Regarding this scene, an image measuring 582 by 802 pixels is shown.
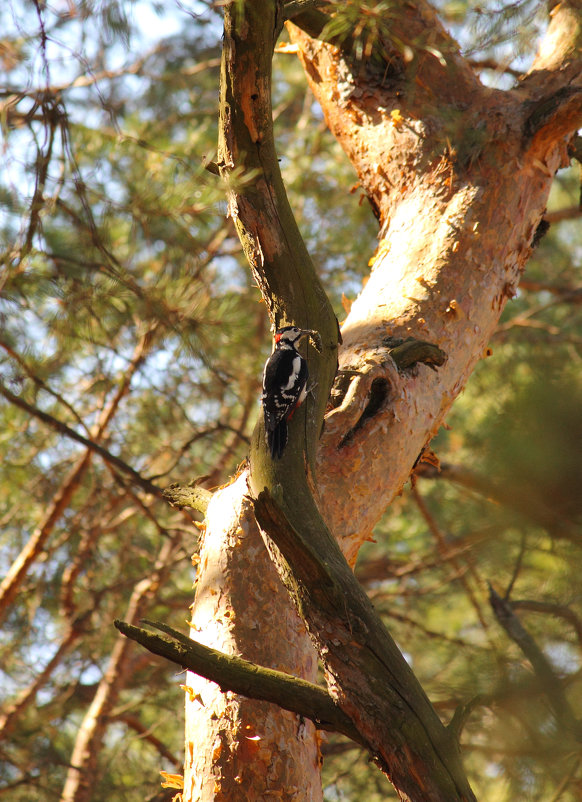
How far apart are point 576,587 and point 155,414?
3.88 m

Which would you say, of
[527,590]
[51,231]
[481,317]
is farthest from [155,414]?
[527,590]

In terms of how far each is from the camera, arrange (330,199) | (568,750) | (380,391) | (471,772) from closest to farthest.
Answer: (568,750) → (380,391) → (471,772) → (330,199)

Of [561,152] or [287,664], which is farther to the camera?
[561,152]

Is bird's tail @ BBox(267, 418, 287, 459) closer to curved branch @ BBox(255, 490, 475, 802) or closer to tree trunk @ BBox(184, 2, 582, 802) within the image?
tree trunk @ BBox(184, 2, 582, 802)

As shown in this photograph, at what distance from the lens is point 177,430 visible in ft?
17.7

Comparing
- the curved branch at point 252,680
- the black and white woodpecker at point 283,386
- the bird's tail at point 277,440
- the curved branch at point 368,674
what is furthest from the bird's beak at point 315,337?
the curved branch at point 252,680

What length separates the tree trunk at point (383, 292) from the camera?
2006 millimetres

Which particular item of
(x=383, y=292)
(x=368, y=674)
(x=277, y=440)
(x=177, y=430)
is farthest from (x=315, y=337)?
(x=177, y=430)

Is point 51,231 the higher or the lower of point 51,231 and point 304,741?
the higher

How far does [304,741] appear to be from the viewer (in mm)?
2051

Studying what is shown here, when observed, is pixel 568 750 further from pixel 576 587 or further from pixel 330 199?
pixel 330 199

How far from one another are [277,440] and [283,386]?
0.53 m

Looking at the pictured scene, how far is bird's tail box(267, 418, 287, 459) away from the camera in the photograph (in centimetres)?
190

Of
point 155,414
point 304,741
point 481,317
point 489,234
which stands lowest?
point 304,741
